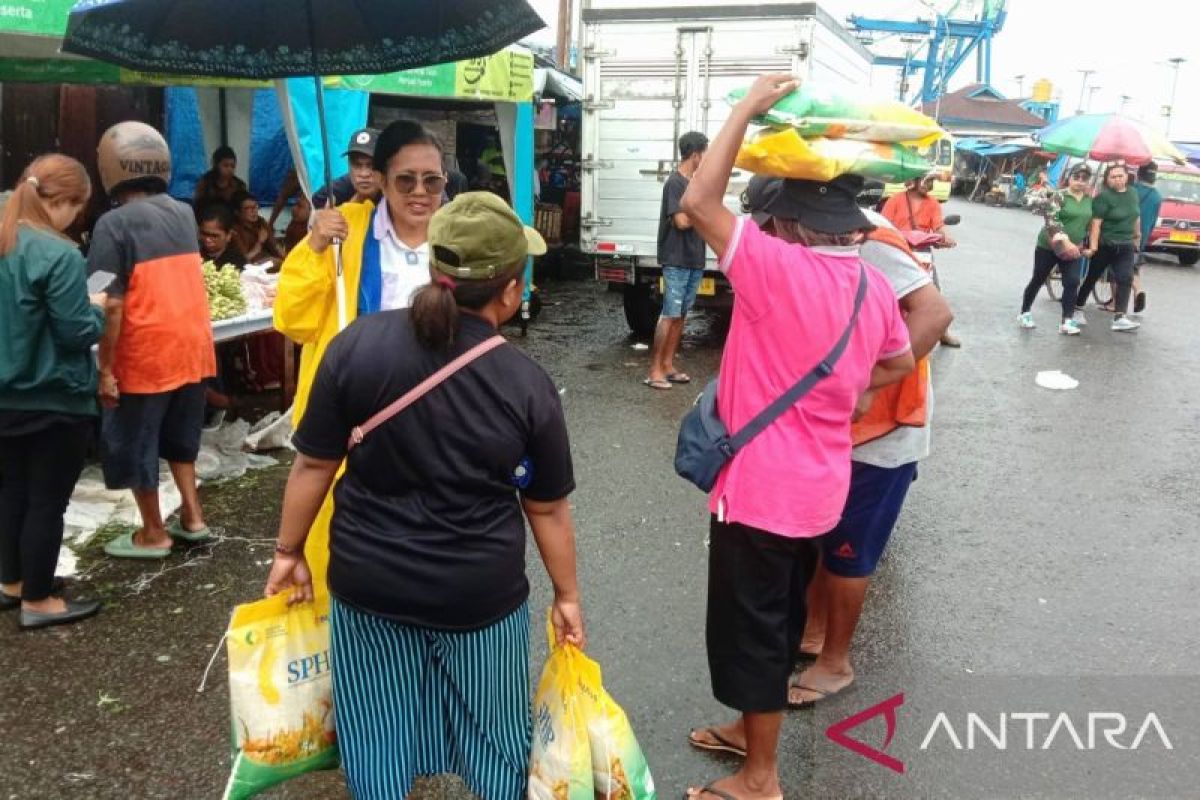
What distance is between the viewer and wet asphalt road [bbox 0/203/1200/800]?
3109mm

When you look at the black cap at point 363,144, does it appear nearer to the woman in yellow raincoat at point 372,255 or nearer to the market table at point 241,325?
the market table at point 241,325

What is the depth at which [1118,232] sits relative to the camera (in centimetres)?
1055

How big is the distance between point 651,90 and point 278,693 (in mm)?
7901

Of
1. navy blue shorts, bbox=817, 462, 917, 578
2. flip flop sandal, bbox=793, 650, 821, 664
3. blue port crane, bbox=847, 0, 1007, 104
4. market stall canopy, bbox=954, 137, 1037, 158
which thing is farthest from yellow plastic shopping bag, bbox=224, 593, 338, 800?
blue port crane, bbox=847, 0, 1007, 104

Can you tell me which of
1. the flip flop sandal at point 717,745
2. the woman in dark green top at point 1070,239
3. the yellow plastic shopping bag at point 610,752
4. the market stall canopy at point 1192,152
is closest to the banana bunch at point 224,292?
the flip flop sandal at point 717,745

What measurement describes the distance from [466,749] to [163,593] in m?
2.37

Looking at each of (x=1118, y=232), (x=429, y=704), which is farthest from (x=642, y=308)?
(x=429, y=704)

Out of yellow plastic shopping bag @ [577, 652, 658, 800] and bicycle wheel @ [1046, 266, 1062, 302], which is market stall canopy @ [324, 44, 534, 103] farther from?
bicycle wheel @ [1046, 266, 1062, 302]

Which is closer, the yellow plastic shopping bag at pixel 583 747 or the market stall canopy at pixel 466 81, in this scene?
the yellow plastic shopping bag at pixel 583 747

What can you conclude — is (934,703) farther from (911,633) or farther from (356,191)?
(356,191)

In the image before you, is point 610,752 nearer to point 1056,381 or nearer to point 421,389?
point 421,389

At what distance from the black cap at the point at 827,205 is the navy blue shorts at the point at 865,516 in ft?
3.23

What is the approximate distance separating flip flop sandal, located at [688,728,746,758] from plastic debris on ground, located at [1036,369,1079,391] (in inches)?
243

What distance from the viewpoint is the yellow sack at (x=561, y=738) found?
2186 millimetres
